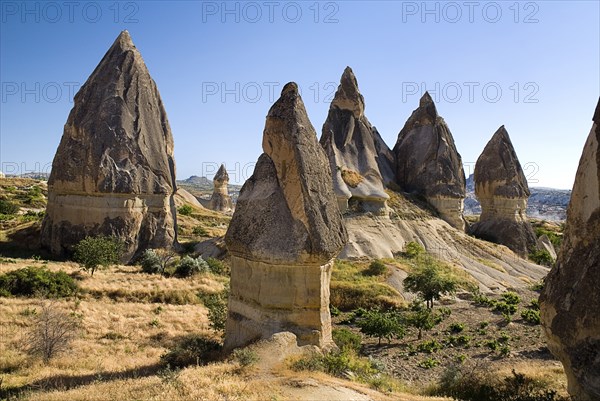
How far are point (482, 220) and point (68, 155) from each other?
32220 mm

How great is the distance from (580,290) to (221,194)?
63986mm

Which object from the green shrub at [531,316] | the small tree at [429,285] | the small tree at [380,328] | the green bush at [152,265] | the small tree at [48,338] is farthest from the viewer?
the green bush at [152,265]

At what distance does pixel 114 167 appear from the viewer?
26.3 m

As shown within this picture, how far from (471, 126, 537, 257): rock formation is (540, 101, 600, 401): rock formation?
109 ft

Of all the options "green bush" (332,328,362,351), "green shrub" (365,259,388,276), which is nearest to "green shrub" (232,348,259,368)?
"green bush" (332,328,362,351)

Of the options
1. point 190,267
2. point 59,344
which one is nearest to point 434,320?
point 190,267

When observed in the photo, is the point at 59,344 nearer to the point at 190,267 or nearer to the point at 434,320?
the point at 190,267

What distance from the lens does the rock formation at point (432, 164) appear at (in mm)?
37375

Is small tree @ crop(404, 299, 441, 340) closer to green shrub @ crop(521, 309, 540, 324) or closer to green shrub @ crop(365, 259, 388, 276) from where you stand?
green shrub @ crop(521, 309, 540, 324)

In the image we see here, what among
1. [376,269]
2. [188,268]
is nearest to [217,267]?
[188,268]

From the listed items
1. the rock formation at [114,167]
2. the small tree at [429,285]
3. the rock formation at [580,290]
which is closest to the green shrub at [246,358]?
the rock formation at [580,290]

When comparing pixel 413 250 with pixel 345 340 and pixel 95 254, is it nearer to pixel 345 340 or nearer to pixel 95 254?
pixel 345 340

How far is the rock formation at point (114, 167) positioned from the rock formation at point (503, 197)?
2573 cm

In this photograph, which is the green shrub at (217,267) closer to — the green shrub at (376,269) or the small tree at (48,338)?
the green shrub at (376,269)
